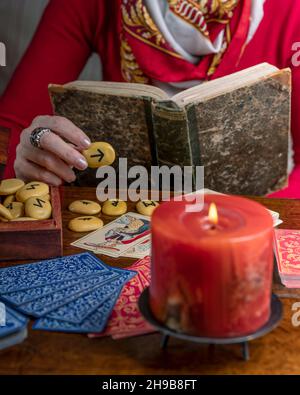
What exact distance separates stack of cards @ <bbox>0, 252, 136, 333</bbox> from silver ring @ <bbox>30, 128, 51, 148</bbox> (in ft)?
1.25

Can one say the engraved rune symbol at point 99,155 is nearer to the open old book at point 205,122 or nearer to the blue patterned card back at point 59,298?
the open old book at point 205,122

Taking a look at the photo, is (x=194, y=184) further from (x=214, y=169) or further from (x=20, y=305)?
(x=20, y=305)

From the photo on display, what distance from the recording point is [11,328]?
73 cm

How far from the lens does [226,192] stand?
144 centimetres

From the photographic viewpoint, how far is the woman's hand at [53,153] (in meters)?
1.20

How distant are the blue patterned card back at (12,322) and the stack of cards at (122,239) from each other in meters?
0.26

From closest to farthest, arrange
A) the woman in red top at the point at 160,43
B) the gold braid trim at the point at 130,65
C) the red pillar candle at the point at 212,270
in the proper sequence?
1. the red pillar candle at the point at 212,270
2. the woman in red top at the point at 160,43
3. the gold braid trim at the point at 130,65

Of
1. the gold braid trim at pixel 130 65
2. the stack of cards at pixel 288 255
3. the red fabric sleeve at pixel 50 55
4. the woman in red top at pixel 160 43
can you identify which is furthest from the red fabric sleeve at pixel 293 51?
the stack of cards at pixel 288 255

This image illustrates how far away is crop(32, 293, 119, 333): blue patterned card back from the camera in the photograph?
76 centimetres

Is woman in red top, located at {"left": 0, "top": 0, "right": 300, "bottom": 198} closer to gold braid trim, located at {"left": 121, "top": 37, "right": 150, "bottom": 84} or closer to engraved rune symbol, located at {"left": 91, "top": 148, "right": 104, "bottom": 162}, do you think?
gold braid trim, located at {"left": 121, "top": 37, "right": 150, "bottom": 84}

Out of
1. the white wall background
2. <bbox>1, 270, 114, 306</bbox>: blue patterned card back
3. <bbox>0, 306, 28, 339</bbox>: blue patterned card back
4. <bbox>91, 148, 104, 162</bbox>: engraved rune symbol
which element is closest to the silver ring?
<bbox>91, 148, 104, 162</bbox>: engraved rune symbol

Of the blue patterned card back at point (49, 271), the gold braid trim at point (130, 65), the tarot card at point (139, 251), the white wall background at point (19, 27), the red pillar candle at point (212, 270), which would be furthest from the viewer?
the white wall background at point (19, 27)
